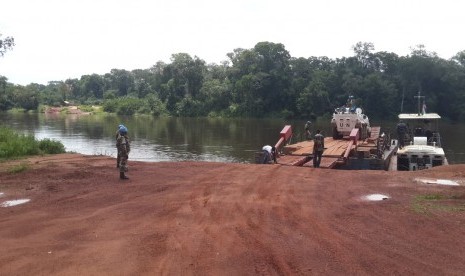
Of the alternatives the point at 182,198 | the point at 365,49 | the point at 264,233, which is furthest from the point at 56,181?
the point at 365,49

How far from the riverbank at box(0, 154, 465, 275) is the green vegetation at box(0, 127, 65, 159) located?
14.5ft

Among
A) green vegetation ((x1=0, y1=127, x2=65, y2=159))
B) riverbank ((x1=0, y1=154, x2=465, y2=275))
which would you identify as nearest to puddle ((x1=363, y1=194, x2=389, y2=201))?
riverbank ((x1=0, y1=154, x2=465, y2=275))

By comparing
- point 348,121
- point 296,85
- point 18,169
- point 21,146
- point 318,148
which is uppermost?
point 296,85

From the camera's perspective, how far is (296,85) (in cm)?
8506

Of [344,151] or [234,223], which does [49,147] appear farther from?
[234,223]

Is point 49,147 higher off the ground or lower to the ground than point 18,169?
higher

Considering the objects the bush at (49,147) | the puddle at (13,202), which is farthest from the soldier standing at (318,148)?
the bush at (49,147)

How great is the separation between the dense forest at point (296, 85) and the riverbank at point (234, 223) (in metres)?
68.9

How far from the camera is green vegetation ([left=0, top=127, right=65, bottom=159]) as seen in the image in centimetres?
1819

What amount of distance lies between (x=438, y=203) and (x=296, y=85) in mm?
76379

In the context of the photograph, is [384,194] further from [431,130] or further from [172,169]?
[431,130]

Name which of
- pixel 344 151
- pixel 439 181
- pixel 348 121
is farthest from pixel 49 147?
pixel 439 181

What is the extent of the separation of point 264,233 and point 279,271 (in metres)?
1.65

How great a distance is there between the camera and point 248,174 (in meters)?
13.8
